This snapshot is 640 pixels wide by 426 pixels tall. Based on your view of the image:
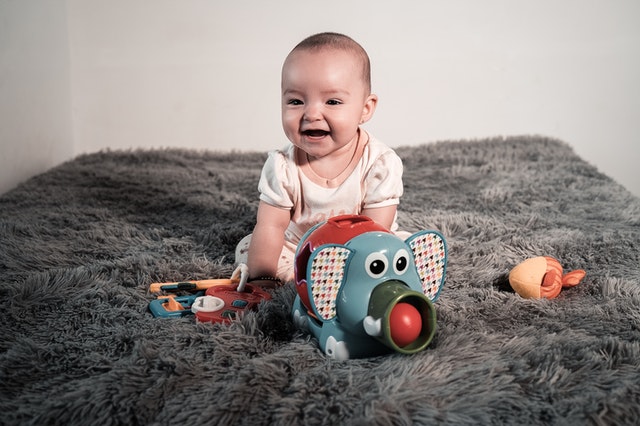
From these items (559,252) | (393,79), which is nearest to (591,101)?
(393,79)

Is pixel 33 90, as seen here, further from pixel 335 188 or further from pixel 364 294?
pixel 364 294

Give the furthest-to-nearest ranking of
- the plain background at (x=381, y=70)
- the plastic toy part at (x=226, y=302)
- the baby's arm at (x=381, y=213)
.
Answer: the plain background at (x=381, y=70)
the baby's arm at (x=381, y=213)
the plastic toy part at (x=226, y=302)

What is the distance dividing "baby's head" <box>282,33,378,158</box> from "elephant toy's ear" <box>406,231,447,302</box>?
29 centimetres

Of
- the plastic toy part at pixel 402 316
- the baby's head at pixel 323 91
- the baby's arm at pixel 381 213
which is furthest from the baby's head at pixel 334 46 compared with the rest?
the plastic toy part at pixel 402 316

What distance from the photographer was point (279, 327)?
3.48 ft

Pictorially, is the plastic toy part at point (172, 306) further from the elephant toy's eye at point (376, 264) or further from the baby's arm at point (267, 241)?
the elephant toy's eye at point (376, 264)

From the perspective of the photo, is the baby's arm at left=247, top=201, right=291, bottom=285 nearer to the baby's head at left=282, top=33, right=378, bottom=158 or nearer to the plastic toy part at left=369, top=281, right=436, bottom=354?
the baby's head at left=282, top=33, right=378, bottom=158

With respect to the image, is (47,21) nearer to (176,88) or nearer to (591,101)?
(176,88)

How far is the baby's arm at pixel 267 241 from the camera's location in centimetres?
127

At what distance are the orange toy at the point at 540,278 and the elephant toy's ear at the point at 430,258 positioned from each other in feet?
0.83

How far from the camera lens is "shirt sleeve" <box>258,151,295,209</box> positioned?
4.23 ft

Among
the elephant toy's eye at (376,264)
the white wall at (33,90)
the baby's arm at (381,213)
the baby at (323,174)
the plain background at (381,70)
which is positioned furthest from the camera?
the plain background at (381,70)

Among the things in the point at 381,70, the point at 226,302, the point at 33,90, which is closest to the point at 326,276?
the point at 226,302

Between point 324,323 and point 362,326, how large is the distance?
0.21 ft
